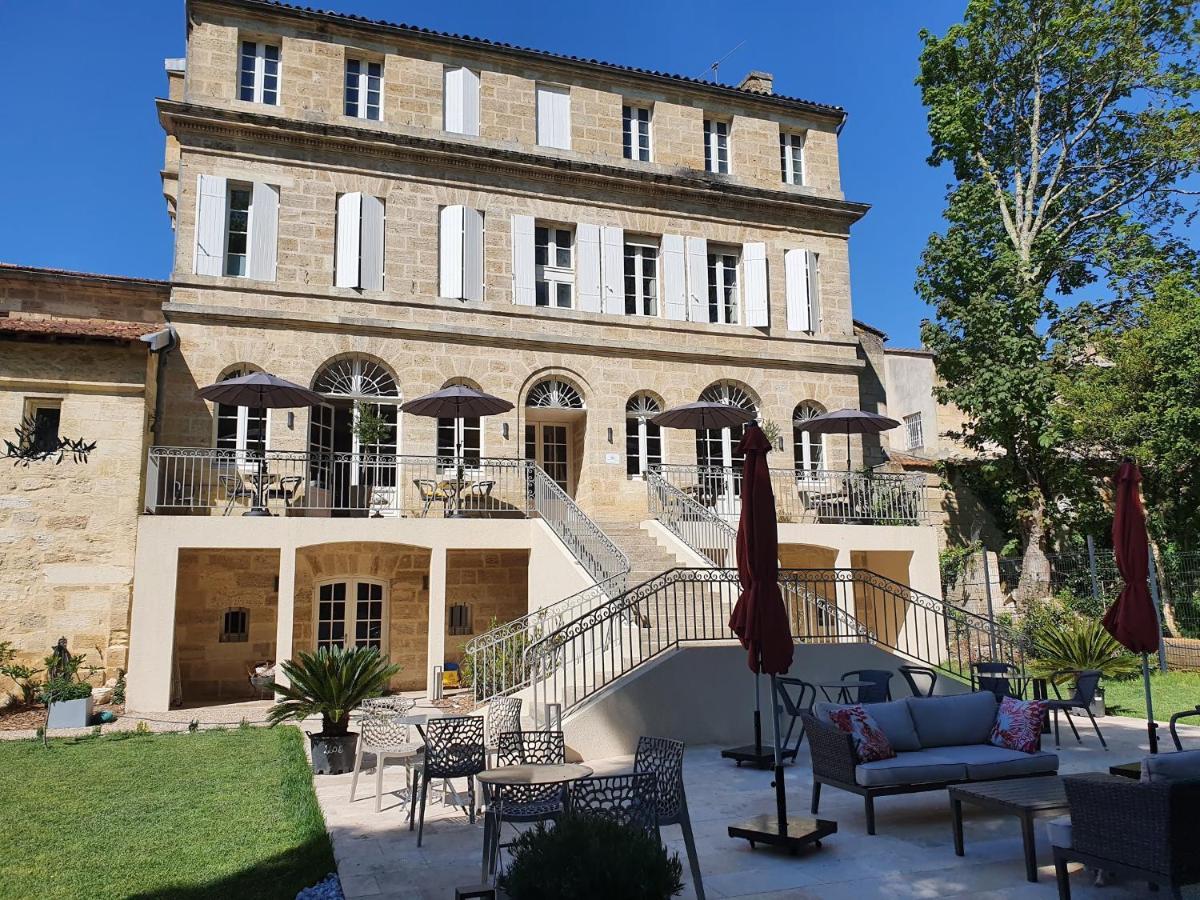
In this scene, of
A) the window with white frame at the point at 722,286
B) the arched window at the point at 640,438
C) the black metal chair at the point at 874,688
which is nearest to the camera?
the black metal chair at the point at 874,688

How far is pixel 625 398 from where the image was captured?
695 inches

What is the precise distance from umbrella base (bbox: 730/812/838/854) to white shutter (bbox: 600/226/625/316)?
12.9 metres

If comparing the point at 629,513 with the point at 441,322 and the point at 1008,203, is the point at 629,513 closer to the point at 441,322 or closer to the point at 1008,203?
the point at 441,322

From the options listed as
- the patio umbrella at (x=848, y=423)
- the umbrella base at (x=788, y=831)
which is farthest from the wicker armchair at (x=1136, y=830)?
the patio umbrella at (x=848, y=423)

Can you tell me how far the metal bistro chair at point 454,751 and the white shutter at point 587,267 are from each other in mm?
11848

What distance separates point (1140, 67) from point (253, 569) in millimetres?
21631

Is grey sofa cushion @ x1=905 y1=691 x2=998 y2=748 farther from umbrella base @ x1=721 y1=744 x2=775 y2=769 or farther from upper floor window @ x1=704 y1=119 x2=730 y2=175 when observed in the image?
upper floor window @ x1=704 y1=119 x2=730 y2=175

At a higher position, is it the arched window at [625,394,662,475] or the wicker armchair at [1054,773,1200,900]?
the arched window at [625,394,662,475]

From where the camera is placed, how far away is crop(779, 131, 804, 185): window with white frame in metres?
20.2

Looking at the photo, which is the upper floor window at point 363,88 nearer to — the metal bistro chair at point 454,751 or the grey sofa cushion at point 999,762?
the metal bistro chair at point 454,751

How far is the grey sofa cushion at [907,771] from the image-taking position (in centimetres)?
639

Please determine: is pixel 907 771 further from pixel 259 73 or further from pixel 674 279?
pixel 259 73

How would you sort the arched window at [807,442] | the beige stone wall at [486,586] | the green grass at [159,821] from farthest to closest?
the arched window at [807,442]
the beige stone wall at [486,586]
the green grass at [159,821]

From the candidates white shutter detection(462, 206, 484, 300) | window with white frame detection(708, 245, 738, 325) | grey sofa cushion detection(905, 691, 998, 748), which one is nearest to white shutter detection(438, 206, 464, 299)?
white shutter detection(462, 206, 484, 300)
